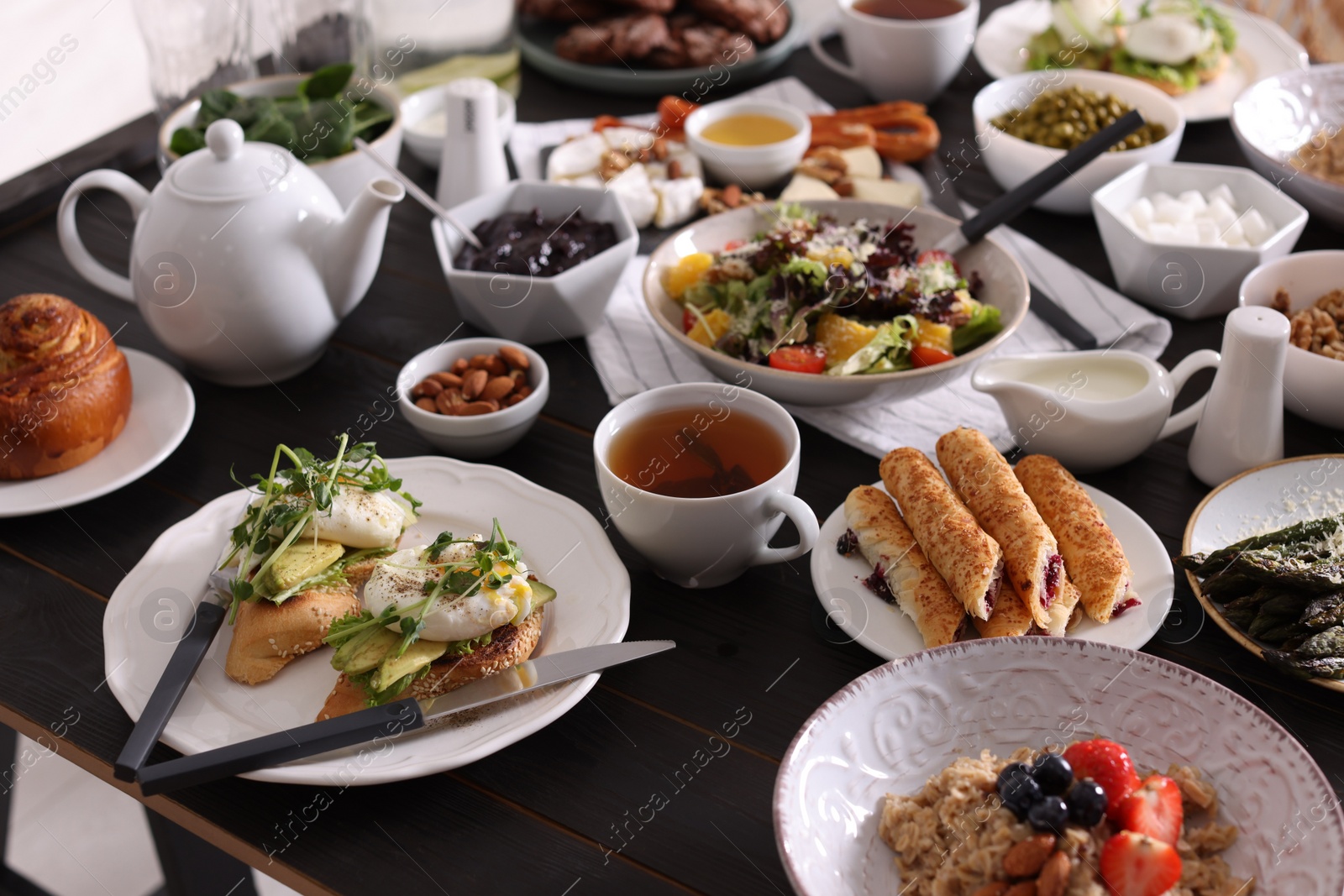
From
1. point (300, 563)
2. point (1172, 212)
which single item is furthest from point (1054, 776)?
point (1172, 212)

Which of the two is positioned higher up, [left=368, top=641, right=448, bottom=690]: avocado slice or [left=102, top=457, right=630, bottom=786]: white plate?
[left=368, top=641, right=448, bottom=690]: avocado slice

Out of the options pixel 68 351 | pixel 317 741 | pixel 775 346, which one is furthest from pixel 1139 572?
pixel 68 351

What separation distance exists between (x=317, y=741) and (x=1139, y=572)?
38.5 inches

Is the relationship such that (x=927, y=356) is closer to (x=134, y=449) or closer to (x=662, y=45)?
(x=134, y=449)

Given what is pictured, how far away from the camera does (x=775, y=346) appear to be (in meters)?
1.65

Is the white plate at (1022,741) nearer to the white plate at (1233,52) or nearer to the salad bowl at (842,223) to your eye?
the salad bowl at (842,223)

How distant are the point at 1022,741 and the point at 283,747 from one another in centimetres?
77

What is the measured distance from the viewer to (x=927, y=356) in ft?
5.32

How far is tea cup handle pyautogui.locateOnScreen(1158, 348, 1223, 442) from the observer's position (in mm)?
1528

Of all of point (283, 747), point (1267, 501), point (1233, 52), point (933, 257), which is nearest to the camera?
point (283, 747)

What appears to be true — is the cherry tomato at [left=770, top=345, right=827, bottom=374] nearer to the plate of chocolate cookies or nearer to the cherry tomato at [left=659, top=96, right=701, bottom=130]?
the cherry tomato at [left=659, top=96, right=701, bottom=130]

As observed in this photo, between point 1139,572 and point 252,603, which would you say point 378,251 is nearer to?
point 252,603

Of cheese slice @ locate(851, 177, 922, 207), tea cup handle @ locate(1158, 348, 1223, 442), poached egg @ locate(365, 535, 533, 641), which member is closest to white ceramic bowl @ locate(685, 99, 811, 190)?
cheese slice @ locate(851, 177, 922, 207)

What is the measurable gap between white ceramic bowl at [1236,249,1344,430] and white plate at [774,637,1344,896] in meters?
0.74
